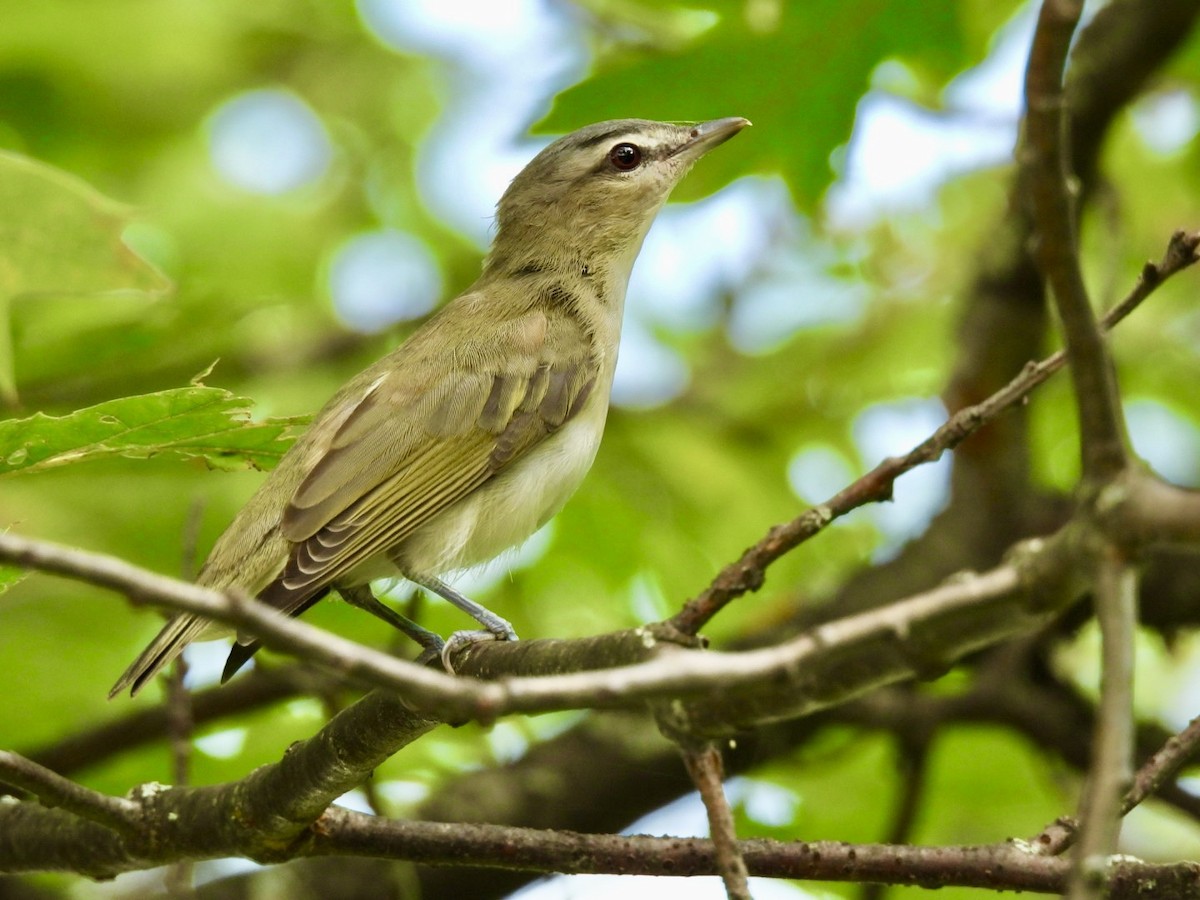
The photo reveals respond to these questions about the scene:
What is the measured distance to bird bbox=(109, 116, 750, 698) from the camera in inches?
176

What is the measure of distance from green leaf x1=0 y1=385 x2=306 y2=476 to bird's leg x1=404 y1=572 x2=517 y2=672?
0.78 metres

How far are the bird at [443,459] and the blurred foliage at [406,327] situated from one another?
28cm

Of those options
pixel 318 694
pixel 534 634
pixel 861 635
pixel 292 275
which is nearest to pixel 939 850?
pixel 861 635

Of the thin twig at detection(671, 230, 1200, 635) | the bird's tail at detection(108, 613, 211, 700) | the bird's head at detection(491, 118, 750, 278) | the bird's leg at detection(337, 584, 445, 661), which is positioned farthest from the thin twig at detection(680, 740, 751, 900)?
the bird's head at detection(491, 118, 750, 278)

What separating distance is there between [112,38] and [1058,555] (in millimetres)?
6339

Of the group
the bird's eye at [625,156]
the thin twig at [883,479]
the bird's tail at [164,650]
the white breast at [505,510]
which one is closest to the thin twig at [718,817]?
the thin twig at [883,479]

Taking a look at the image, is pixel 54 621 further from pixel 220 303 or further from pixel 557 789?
pixel 557 789

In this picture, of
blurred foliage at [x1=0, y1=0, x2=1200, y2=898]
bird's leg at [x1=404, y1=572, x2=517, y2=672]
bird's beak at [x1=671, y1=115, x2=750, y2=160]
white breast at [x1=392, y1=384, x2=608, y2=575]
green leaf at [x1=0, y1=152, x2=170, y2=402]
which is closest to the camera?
green leaf at [x1=0, y1=152, x2=170, y2=402]

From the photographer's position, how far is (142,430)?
3.02 metres

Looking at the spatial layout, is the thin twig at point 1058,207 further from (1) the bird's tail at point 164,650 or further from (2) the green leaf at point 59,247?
(1) the bird's tail at point 164,650

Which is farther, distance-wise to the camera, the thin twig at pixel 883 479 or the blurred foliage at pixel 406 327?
the blurred foliage at pixel 406 327

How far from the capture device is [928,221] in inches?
325

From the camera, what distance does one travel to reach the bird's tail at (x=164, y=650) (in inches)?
152

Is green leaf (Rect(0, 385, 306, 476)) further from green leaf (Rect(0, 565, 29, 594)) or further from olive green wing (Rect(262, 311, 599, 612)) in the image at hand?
olive green wing (Rect(262, 311, 599, 612))
